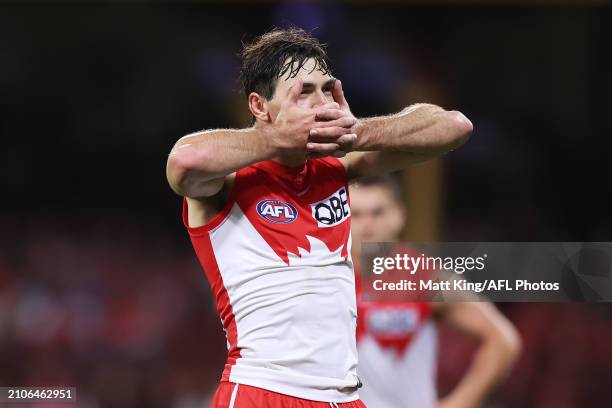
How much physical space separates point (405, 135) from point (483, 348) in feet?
6.46

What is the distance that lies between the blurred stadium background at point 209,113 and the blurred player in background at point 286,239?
5.45 meters

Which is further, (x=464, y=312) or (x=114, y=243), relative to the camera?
(x=114, y=243)

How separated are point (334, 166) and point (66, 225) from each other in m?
6.44

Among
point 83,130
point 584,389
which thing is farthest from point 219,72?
point 584,389

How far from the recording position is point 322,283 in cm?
271

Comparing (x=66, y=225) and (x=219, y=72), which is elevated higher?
(x=219, y=72)

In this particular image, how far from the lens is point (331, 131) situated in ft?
8.18

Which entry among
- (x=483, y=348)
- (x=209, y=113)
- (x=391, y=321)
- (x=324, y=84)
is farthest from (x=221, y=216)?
(x=209, y=113)

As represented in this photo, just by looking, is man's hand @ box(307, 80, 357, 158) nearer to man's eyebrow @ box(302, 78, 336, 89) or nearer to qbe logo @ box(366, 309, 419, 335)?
man's eyebrow @ box(302, 78, 336, 89)

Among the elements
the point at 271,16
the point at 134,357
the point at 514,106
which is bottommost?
the point at 134,357

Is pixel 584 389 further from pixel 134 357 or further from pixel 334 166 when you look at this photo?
pixel 334 166

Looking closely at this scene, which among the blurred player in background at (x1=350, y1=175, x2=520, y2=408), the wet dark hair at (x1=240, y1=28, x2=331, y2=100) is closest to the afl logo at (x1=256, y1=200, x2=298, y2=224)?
the wet dark hair at (x1=240, y1=28, x2=331, y2=100)

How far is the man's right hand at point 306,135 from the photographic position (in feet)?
8.22

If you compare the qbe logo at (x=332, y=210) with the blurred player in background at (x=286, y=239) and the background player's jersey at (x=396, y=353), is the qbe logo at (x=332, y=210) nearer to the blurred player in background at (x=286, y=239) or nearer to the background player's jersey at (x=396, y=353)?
the blurred player in background at (x=286, y=239)
